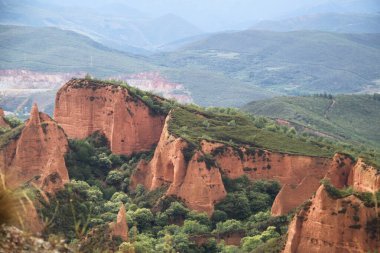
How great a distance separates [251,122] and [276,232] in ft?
71.1

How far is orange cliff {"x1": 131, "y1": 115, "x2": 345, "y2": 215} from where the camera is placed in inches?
1987

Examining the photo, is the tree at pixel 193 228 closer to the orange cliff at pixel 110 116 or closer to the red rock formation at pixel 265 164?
the red rock formation at pixel 265 164

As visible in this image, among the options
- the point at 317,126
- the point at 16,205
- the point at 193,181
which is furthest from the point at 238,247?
the point at 317,126

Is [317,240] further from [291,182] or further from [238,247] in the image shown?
[291,182]

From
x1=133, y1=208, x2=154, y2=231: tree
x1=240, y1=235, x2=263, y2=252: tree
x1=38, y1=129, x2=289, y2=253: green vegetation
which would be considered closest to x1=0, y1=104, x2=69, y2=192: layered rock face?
x1=38, y1=129, x2=289, y2=253: green vegetation

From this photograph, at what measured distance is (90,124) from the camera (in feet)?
205

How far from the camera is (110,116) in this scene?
2426 inches

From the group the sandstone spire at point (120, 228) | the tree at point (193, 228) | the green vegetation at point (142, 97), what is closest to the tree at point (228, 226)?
the tree at point (193, 228)

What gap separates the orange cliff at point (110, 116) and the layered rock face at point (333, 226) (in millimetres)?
28789

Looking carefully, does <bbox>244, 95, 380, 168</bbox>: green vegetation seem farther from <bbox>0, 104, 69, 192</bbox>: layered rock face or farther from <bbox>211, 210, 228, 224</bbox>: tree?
<bbox>211, 210, 228, 224</bbox>: tree

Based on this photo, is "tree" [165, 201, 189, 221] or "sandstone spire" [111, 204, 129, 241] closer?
"sandstone spire" [111, 204, 129, 241]

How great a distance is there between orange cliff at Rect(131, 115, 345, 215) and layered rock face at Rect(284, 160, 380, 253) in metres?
16.4

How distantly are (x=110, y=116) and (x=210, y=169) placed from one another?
42.5 feet

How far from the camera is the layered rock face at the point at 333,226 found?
30503 millimetres
